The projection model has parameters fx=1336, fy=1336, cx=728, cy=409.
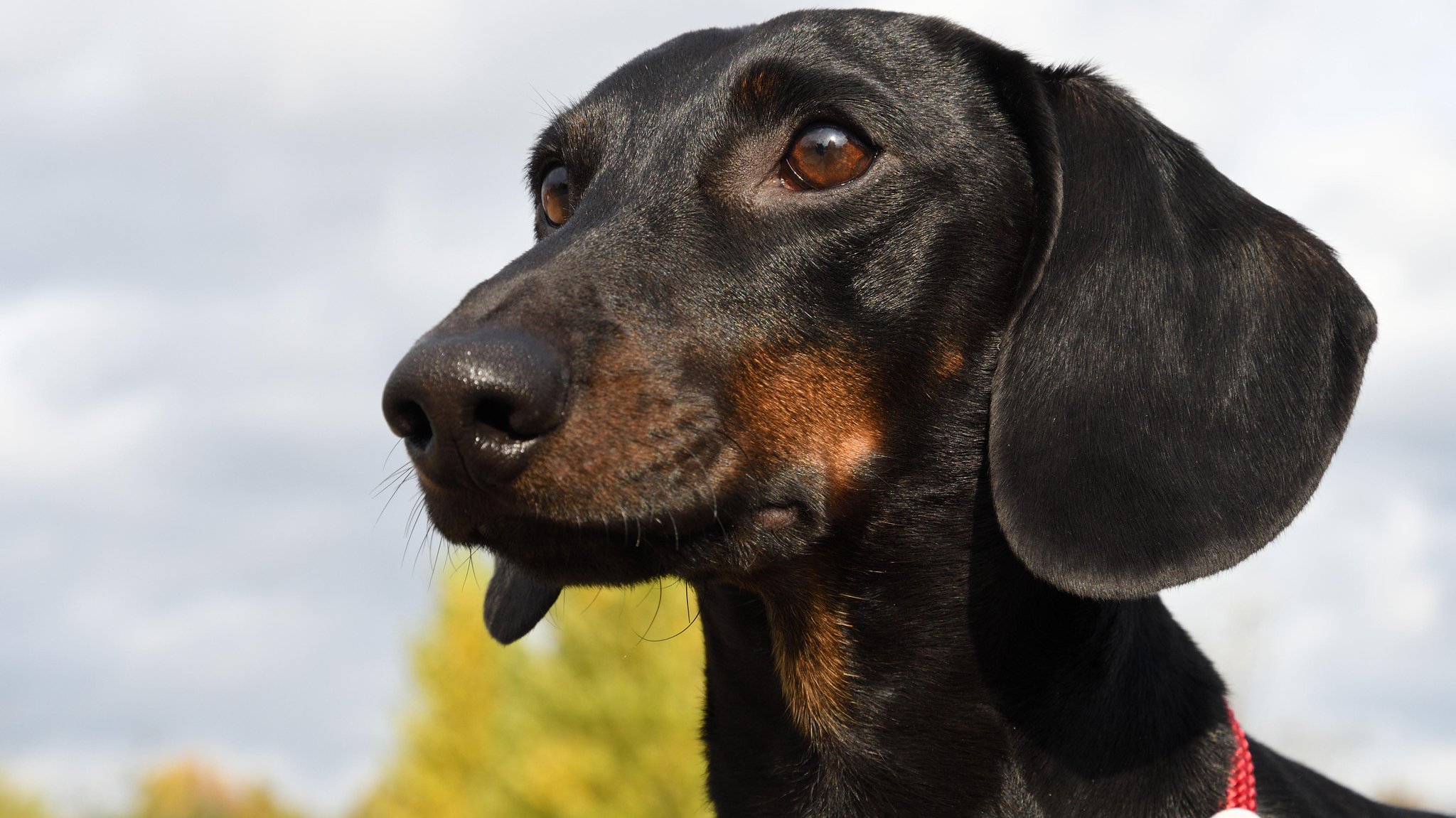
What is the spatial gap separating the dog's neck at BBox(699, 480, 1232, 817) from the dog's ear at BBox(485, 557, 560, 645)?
0.94m

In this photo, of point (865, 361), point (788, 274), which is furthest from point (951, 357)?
point (788, 274)

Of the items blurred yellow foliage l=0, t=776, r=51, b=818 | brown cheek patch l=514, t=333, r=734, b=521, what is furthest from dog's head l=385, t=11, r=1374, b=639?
blurred yellow foliage l=0, t=776, r=51, b=818

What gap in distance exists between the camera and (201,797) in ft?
199

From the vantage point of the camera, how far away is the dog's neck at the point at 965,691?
3059 mm

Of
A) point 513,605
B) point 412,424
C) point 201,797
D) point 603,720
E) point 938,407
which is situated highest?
point 938,407

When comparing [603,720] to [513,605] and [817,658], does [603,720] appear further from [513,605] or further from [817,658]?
[817,658]

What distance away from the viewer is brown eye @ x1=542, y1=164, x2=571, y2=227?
383 cm

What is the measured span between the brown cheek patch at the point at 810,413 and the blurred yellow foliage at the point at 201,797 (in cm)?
5822

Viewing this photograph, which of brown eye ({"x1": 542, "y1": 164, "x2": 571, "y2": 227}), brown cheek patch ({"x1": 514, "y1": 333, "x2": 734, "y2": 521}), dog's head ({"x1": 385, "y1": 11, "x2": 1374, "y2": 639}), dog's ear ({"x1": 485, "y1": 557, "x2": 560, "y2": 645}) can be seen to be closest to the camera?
brown cheek patch ({"x1": 514, "y1": 333, "x2": 734, "y2": 521})

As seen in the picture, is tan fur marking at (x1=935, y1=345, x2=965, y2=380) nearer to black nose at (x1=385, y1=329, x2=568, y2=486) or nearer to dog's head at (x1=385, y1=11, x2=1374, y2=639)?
dog's head at (x1=385, y1=11, x2=1374, y2=639)

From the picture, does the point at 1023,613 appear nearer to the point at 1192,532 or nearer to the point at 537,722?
the point at 1192,532

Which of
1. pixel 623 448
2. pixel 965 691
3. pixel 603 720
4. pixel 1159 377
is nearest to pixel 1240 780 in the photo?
pixel 965 691

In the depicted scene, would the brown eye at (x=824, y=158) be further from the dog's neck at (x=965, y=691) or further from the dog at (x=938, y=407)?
the dog's neck at (x=965, y=691)

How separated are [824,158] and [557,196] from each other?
98 centimetres
